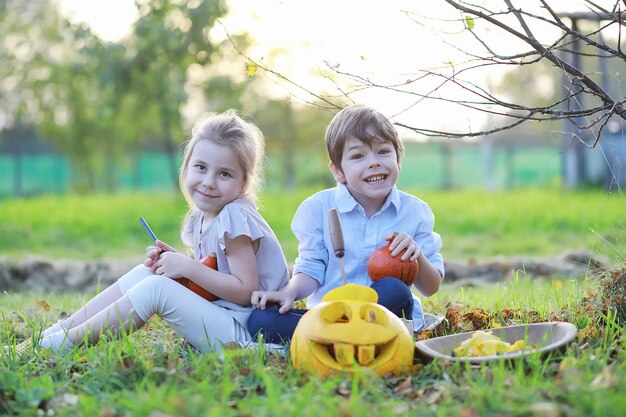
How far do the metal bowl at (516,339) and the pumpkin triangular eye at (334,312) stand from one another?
33cm

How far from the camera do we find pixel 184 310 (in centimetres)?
333

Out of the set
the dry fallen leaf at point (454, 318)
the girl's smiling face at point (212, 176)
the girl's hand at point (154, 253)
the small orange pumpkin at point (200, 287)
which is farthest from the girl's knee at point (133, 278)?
the dry fallen leaf at point (454, 318)

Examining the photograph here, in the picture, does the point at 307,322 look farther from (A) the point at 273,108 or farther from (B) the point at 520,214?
(A) the point at 273,108

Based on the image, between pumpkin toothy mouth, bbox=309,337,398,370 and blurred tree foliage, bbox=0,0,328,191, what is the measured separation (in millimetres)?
9748

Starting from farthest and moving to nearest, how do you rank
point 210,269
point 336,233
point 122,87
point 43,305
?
1. point 122,87
2. point 43,305
3. point 210,269
4. point 336,233

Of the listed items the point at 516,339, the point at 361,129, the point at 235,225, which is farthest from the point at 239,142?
the point at 516,339

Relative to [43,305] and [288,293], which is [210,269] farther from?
[43,305]

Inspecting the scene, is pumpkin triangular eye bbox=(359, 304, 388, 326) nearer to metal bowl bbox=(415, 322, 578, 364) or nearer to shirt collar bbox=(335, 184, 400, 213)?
metal bowl bbox=(415, 322, 578, 364)

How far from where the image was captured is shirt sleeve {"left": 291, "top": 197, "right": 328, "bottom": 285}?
373cm

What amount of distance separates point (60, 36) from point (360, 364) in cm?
1976

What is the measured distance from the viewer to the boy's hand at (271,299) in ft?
11.3

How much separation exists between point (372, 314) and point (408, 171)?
22.3 meters

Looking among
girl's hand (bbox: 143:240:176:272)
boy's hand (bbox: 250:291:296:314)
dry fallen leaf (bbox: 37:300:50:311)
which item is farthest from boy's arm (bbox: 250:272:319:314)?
dry fallen leaf (bbox: 37:300:50:311)

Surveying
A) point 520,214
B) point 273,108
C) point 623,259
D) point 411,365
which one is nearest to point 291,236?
point 520,214
